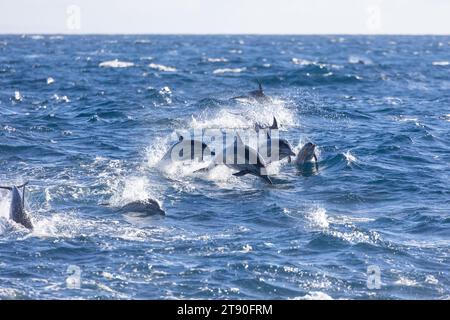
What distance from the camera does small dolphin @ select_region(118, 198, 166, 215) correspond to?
1741 centimetres

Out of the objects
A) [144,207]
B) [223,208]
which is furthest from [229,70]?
[144,207]

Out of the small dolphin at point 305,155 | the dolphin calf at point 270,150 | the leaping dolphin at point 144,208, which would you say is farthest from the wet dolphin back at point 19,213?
the small dolphin at point 305,155

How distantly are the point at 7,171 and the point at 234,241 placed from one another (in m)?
8.58

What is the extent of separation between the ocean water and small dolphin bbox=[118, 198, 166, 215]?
0.27m

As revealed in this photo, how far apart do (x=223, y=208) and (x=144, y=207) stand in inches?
76.6

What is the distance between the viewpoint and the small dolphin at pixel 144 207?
17406 mm

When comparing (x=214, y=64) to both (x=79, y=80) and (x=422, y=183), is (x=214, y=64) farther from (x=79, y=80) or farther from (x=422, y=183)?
(x=422, y=183)

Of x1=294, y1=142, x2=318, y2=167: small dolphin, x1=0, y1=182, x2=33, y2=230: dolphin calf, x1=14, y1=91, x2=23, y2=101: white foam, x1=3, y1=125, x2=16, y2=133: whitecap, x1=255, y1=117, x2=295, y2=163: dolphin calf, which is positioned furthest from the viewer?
x1=14, y1=91, x2=23, y2=101: white foam

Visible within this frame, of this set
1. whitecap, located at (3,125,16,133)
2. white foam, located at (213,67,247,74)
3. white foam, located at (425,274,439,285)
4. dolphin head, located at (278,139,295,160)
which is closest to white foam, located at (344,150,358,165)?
dolphin head, located at (278,139,295,160)

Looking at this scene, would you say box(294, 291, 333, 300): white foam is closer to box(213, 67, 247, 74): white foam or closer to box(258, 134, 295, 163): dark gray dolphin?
box(258, 134, 295, 163): dark gray dolphin

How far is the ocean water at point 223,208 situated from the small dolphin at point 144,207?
27cm

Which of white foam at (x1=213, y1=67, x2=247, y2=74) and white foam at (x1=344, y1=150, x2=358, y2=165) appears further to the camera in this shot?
white foam at (x1=213, y1=67, x2=247, y2=74)

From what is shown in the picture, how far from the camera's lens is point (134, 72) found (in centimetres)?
5938

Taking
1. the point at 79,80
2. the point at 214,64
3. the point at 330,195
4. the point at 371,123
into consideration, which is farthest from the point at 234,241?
the point at 214,64
